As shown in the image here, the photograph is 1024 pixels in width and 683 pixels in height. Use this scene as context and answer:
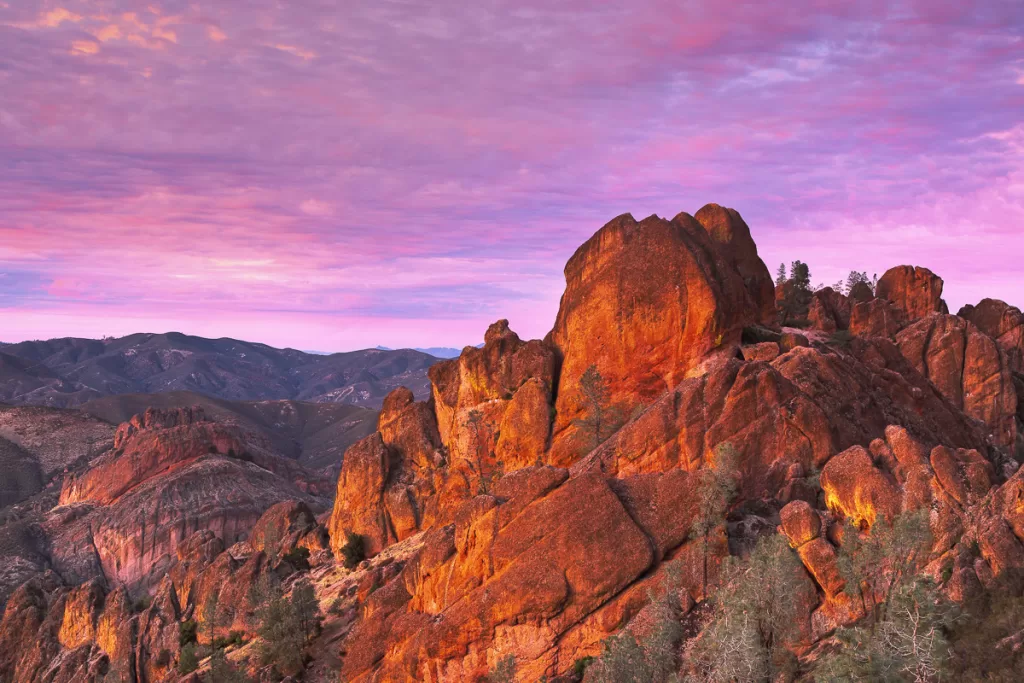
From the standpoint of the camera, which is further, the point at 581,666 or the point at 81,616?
the point at 81,616

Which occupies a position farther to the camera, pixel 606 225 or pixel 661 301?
pixel 606 225

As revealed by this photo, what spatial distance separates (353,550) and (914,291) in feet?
343

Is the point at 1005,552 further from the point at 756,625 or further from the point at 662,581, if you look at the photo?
the point at 662,581

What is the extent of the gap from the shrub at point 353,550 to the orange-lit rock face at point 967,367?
80.4m

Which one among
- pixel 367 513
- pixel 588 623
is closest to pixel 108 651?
pixel 367 513

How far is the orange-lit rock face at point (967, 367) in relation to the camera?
342 ft

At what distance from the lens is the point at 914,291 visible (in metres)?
130

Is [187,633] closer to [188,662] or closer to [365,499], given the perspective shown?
[188,662]

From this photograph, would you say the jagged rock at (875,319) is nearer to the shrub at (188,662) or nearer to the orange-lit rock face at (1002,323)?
the orange-lit rock face at (1002,323)

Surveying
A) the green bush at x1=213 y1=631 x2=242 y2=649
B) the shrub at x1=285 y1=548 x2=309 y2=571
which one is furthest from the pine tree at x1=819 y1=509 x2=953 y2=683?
the shrub at x1=285 y1=548 x2=309 y2=571

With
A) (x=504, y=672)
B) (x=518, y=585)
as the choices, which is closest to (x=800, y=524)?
(x=518, y=585)

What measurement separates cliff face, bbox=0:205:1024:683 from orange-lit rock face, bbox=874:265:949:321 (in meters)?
0.35

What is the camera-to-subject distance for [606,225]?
76688 mm

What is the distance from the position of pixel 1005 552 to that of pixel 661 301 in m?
39.8
